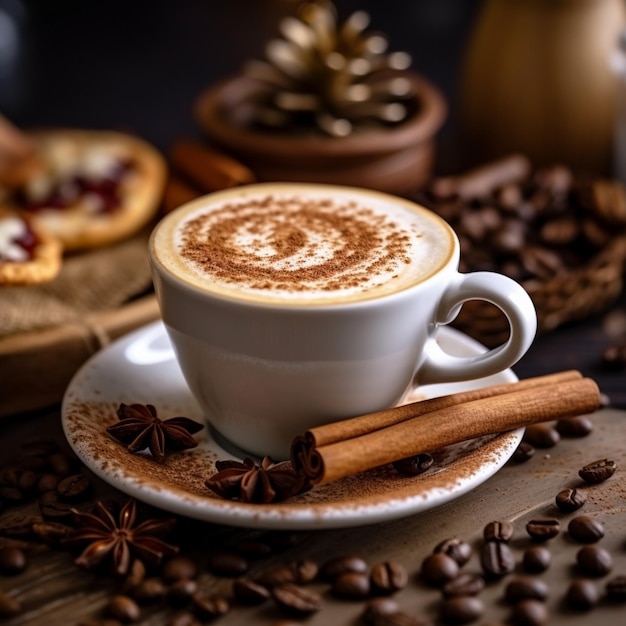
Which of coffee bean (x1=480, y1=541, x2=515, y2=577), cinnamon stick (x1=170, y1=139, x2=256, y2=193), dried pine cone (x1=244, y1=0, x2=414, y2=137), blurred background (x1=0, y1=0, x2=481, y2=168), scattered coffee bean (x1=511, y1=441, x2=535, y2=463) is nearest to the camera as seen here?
coffee bean (x1=480, y1=541, x2=515, y2=577)

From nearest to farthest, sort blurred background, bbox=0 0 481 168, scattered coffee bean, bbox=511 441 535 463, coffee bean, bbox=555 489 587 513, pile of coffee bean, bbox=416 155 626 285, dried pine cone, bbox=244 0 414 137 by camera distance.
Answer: coffee bean, bbox=555 489 587 513
scattered coffee bean, bbox=511 441 535 463
pile of coffee bean, bbox=416 155 626 285
dried pine cone, bbox=244 0 414 137
blurred background, bbox=0 0 481 168

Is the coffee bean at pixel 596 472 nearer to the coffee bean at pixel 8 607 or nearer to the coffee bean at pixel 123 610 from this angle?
the coffee bean at pixel 123 610

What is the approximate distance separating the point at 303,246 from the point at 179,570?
1.54 feet

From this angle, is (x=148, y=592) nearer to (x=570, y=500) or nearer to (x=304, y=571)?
(x=304, y=571)

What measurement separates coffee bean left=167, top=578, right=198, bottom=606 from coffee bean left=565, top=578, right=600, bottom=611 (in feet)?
1.47

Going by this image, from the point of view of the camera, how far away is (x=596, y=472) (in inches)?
53.8

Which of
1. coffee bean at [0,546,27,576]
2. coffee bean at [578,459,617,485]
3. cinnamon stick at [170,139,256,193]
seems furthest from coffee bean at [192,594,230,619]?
cinnamon stick at [170,139,256,193]

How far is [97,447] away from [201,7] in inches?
95.4

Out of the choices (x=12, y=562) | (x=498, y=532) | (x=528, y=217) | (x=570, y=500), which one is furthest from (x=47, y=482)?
(x=528, y=217)

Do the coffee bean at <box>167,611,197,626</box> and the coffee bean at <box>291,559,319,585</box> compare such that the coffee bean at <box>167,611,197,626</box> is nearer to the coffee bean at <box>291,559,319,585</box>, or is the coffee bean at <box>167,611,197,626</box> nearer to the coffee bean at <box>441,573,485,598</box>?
the coffee bean at <box>291,559,319,585</box>

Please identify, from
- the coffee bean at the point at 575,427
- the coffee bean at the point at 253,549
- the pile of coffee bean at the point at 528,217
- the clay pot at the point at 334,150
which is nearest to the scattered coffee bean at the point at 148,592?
the coffee bean at the point at 253,549

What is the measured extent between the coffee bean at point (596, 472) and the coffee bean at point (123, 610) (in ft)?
2.18

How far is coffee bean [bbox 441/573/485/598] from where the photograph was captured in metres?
1.13

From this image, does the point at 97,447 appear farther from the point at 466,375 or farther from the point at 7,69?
the point at 7,69
